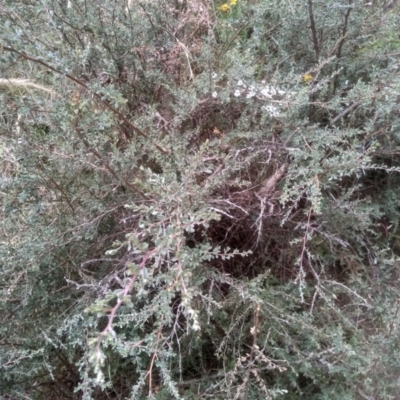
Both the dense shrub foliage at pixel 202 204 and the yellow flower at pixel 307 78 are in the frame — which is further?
the yellow flower at pixel 307 78

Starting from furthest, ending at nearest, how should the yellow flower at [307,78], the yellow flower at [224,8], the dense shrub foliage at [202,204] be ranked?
the yellow flower at [224,8] → the yellow flower at [307,78] → the dense shrub foliage at [202,204]

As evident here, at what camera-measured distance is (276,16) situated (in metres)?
1.91

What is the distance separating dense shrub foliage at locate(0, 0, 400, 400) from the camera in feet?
4.21

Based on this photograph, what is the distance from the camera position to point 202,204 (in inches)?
48.1

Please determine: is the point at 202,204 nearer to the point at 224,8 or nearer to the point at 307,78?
the point at 307,78

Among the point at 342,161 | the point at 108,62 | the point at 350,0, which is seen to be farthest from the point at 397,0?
the point at 108,62

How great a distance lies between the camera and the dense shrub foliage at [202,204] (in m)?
1.28

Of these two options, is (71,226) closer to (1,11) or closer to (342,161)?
(1,11)

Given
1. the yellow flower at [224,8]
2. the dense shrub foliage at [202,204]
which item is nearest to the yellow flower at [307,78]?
the dense shrub foliage at [202,204]

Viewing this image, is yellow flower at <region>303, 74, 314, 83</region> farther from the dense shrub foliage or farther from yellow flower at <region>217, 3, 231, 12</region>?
yellow flower at <region>217, 3, 231, 12</region>

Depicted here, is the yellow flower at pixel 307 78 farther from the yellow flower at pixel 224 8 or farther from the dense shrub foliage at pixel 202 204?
the yellow flower at pixel 224 8

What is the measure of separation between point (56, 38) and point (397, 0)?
4.41 feet

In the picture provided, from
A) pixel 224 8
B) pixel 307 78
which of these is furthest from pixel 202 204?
pixel 224 8

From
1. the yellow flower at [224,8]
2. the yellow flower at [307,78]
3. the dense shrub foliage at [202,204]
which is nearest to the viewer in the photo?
the dense shrub foliage at [202,204]
